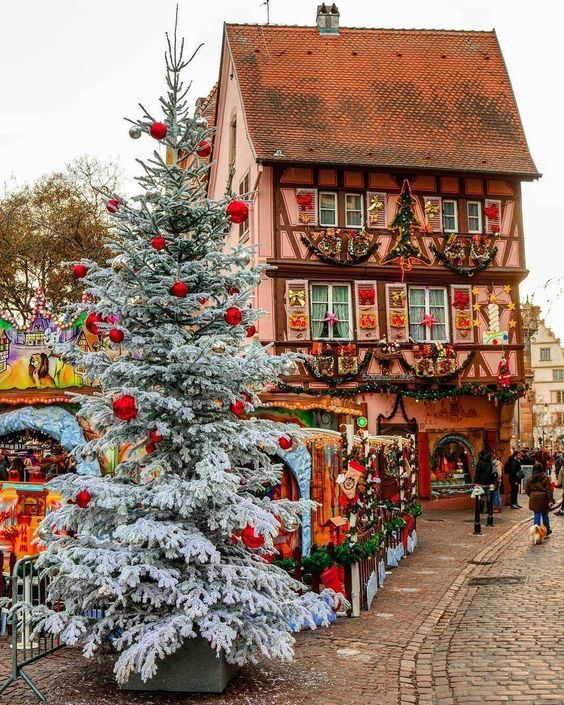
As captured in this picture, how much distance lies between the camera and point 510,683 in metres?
8.42

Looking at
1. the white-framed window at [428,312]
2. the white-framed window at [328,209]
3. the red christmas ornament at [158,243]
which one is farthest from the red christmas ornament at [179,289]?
the white-framed window at [428,312]

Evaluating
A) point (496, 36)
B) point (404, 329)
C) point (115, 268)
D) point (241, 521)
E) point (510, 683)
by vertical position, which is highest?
point (496, 36)

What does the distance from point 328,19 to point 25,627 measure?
2781cm

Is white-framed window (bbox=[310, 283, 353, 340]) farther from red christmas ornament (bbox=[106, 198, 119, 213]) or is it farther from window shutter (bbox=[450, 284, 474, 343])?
red christmas ornament (bbox=[106, 198, 119, 213])

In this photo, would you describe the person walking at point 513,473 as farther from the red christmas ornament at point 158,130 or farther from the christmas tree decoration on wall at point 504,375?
the red christmas ornament at point 158,130

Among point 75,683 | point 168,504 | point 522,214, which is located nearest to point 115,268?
point 168,504

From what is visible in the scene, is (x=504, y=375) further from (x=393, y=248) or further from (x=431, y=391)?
(x=393, y=248)

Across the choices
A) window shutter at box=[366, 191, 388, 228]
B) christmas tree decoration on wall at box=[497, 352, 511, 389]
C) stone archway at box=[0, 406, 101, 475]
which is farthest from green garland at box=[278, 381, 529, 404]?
stone archway at box=[0, 406, 101, 475]

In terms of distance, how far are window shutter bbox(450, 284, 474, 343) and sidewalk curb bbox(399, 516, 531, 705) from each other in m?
12.6

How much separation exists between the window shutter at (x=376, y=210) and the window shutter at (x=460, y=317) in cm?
298

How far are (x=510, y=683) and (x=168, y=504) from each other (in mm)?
3451

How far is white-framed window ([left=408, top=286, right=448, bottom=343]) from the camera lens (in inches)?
1110

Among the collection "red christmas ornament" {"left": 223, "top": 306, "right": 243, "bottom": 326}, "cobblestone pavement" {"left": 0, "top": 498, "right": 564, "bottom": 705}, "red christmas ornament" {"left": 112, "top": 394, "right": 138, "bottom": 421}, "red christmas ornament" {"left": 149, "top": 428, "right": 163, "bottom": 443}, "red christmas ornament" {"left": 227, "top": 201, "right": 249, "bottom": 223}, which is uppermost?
"red christmas ornament" {"left": 227, "top": 201, "right": 249, "bottom": 223}

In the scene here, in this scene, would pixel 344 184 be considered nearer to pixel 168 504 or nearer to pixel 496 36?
pixel 496 36
